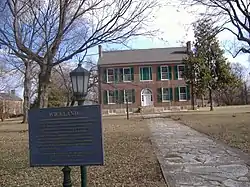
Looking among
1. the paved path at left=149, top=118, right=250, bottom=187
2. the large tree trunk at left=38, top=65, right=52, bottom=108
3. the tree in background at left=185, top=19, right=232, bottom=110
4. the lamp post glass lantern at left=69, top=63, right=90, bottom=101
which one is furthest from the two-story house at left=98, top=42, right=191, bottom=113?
the lamp post glass lantern at left=69, top=63, right=90, bottom=101

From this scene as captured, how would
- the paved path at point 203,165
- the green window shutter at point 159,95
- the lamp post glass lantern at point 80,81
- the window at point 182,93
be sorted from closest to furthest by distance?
the lamp post glass lantern at point 80,81, the paved path at point 203,165, the window at point 182,93, the green window shutter at point 159,95

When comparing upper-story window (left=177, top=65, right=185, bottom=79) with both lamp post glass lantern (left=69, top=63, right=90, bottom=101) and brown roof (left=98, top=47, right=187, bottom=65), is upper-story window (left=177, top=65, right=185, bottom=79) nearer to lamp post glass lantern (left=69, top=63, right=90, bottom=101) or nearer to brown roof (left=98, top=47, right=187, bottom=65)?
brown roof (left=98, top=47, right=187, bottom=65)

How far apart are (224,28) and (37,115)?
22727 mm

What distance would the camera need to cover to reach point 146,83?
173 feet

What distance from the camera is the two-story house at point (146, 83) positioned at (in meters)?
52.2

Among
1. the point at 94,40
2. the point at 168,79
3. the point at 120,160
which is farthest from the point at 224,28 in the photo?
the point at 168,79

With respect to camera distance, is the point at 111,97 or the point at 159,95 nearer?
the point at 159,95

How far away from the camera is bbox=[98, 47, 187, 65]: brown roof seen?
5325cm

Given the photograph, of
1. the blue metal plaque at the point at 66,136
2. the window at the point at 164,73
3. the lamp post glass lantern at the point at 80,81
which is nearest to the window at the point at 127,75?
the window at the point at 164,73

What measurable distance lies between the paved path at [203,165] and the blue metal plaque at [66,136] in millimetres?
2315

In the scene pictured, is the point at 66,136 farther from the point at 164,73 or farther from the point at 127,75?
the point at 127,75

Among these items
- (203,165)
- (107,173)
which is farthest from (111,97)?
(107,173)

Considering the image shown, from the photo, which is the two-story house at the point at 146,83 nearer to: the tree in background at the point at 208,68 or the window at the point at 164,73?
the window at the point at 164,73

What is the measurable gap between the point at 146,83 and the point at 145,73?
1.35 m
